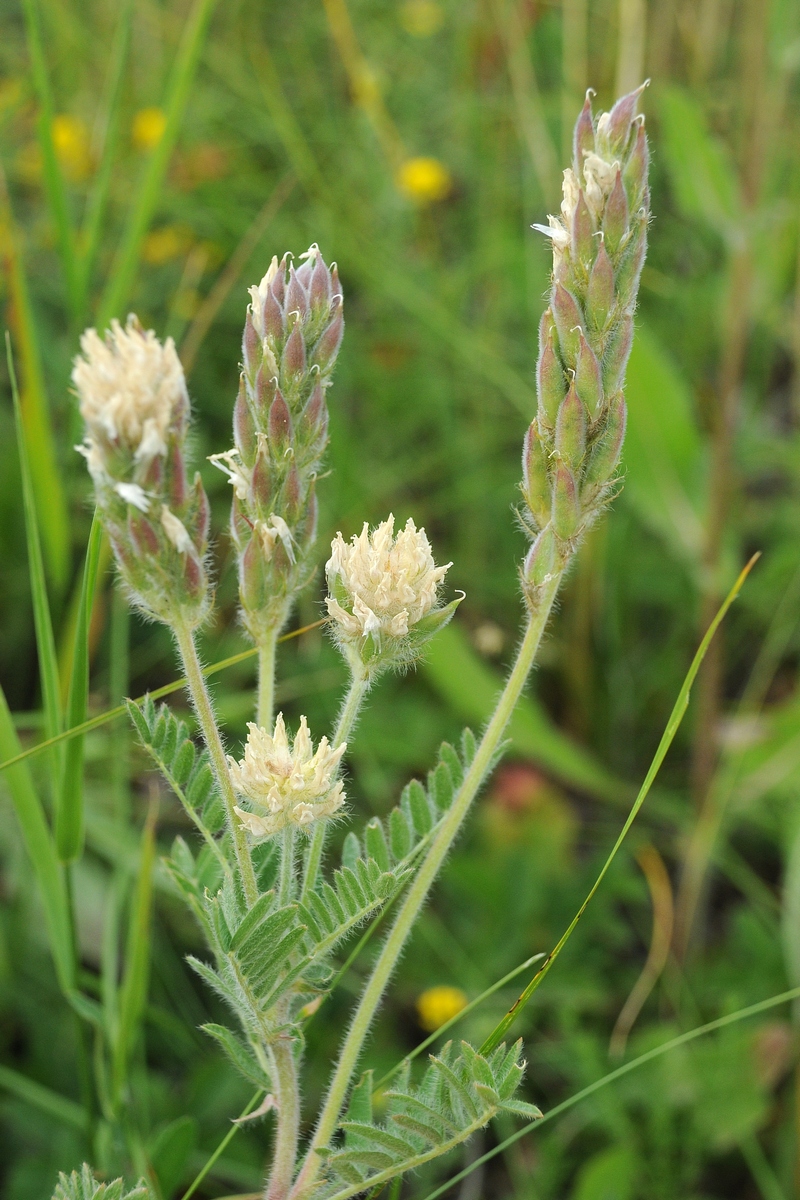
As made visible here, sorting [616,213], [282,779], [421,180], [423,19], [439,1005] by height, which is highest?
[423,19]

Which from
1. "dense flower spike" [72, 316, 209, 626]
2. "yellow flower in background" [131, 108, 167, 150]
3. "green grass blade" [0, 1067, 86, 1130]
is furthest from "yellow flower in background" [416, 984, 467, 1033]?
"yellow flower in background" [131, 108, 167, 150]

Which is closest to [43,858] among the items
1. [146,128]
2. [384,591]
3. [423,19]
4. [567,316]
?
[384,591]

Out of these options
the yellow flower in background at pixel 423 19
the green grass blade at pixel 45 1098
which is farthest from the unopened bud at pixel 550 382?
the yellow flower in background at pixel 423 19

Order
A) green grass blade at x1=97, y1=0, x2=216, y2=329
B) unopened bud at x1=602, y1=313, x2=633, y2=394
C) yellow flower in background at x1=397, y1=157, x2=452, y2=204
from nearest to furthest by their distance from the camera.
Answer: unopened bud at x1=602, y1=313, x2=633, y2=394 < green grass blade at x1=97, y1=0, x2=216, y2=329 < yellow flower in background at x1=397, y1=157, x2=452, y2=204

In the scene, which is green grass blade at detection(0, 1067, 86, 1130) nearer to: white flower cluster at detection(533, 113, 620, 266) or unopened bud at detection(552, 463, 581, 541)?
unopened bud at detection(552, 463, 581, 541)

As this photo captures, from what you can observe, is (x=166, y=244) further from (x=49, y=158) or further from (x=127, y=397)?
(x=127, y=397)

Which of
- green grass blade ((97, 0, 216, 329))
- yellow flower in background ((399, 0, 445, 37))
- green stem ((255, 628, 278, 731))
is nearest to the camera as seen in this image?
green stem ((255, 628, 278, 731))
